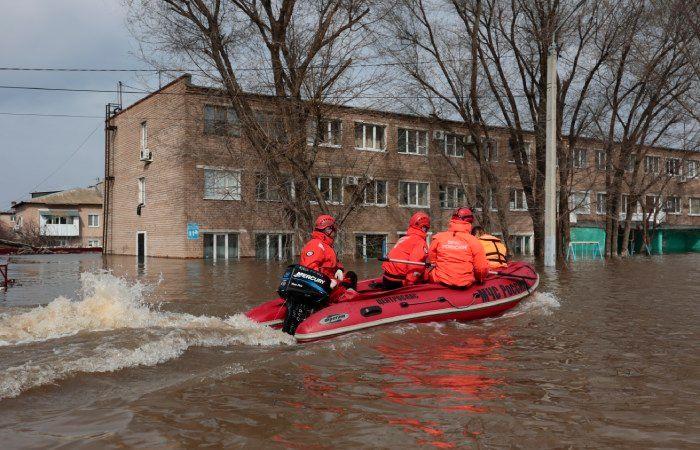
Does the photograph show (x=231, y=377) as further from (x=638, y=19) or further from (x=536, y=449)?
(x=638, y=19)

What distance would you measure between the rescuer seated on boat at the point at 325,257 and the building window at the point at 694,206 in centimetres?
4957

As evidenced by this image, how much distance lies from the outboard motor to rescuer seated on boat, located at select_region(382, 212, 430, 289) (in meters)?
1.82

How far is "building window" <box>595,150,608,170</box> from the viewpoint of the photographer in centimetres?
2934

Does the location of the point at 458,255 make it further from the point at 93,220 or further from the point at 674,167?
the point at 93,220

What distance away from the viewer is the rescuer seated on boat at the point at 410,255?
9.45m

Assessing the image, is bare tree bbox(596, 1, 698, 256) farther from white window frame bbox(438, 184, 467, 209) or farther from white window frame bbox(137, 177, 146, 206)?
white window frame bbox(137, 177, 146, 206)

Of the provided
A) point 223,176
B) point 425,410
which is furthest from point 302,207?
point 425,410

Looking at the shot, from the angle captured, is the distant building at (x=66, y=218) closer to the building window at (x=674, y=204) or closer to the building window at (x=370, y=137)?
the building window at (x=370, y=137)

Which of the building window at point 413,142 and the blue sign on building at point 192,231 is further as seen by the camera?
the building window at point 413,142

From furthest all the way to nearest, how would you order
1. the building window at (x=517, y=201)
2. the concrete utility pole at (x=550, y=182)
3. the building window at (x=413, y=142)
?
the building window at (x=517, y=201) → the building window at (x=413, y=142) → the concrete utility pole at (x=550, y=182)

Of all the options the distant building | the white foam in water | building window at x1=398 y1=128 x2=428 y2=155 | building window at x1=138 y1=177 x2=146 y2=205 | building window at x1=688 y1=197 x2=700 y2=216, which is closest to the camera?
the white foam in water

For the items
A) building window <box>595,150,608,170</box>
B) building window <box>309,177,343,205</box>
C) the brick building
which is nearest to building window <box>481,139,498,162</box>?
the brick building

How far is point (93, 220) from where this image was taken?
53.2 meters

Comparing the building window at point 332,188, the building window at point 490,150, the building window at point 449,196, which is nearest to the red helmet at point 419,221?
the building window at point 332,188
